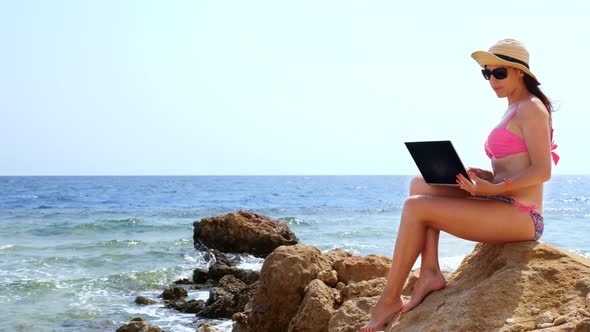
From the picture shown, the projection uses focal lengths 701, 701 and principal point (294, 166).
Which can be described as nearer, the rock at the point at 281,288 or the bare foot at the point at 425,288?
the bare foot at the point at 425,288

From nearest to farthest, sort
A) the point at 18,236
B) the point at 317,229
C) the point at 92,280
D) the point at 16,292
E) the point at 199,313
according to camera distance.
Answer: the point at 199,313 → the point at 16,292 → the point at 92,280 → the point at 18,236 → the point at 317,229

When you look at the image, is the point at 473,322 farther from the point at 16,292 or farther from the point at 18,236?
the point at 18,236

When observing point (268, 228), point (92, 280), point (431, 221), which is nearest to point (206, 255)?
point (268, 228)

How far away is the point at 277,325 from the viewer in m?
7.29

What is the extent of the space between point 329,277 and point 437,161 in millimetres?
3153

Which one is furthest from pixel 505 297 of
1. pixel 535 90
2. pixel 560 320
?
pixel 535 90

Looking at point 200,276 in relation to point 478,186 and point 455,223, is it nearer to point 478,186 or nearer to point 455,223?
point 455,223

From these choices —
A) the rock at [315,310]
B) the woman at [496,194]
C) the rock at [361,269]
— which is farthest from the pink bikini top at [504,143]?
the rock at [361,269]

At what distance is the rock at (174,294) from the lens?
12578 mm

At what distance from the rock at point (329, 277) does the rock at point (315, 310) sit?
48cm

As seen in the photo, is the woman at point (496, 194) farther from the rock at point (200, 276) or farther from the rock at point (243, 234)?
the rock at point (243, 234)

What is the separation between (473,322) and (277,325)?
3.57 metres

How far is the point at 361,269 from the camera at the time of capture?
7.36 meters

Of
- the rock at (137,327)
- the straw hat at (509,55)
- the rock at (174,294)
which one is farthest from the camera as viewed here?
the rock at (174,294)
